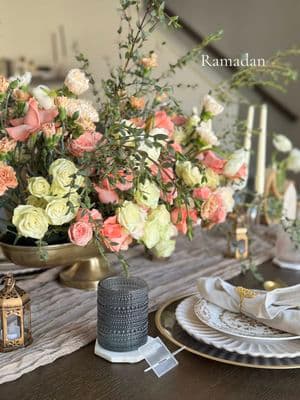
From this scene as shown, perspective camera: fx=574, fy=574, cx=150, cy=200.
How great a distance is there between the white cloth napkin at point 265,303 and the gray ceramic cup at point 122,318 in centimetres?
19

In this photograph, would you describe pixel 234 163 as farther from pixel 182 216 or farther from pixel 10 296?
pixel 10 296

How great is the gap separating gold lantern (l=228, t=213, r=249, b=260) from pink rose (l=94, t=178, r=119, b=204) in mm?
476

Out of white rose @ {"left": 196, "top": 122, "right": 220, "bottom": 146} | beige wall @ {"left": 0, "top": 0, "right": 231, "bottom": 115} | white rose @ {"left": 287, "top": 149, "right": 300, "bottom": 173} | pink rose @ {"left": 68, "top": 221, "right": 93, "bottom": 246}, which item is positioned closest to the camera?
pink rose @ {"left": 68, "top": 221, "right": 93, "bottom": 246}

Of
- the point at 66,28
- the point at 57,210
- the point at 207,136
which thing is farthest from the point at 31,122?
the point at 66,28

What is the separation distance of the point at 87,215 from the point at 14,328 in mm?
224

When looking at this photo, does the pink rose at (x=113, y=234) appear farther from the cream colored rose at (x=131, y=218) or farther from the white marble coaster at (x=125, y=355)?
the white marble coaster at (x=125, y=355)

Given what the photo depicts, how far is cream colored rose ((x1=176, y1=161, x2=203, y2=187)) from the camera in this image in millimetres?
1110

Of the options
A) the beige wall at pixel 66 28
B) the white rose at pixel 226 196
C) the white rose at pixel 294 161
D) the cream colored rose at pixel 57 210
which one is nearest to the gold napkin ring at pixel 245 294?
the white rose at pixel 226 196

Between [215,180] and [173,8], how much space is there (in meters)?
2.69

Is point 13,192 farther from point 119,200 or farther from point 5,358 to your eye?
point 5,358

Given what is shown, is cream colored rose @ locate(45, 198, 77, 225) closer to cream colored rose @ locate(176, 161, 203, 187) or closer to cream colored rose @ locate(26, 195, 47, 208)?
cream colored rose @ locate(26, 195, 47, 208)

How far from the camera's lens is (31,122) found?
1.03m

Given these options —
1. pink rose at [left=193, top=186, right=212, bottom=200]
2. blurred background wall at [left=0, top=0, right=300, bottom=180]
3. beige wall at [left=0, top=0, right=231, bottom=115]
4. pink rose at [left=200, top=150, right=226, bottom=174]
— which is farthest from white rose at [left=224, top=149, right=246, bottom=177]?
beige wall at [left=0, top=0, right=231, bottom=115]

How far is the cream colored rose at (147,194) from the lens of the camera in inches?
41.2
